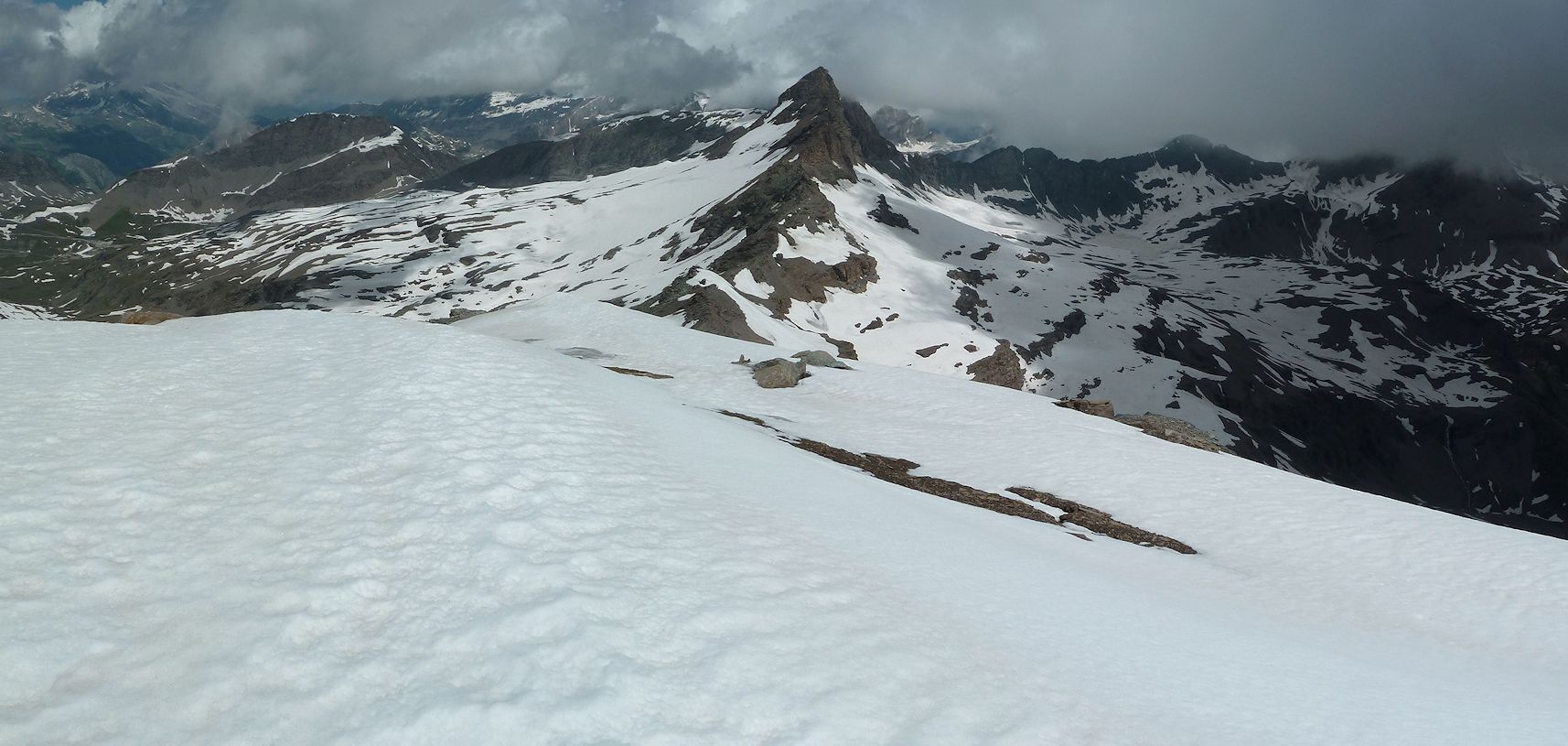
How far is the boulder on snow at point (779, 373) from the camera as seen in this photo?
79.7 ft

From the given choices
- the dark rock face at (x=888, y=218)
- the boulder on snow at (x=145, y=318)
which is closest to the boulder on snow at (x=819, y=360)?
the boulder on snow at (x=145, y=318)

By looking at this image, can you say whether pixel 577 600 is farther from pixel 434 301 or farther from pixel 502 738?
pixel 434 301

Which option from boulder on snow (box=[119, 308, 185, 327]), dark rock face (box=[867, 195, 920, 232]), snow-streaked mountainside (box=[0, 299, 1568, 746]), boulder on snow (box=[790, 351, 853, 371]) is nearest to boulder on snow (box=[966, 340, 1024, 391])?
dark rock face (box=[867, 195, 920, 232])

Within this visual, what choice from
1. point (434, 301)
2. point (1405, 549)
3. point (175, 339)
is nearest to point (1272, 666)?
point (1405, 549)

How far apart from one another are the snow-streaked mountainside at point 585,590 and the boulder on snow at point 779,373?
358 inches

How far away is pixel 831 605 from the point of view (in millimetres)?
7012

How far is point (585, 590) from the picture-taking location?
6395mm

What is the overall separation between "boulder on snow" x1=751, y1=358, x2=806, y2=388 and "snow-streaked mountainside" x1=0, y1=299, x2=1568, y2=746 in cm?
909

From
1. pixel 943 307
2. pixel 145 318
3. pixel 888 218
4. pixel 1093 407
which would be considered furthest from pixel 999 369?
pixel 145 318

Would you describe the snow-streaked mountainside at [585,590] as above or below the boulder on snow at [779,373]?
below

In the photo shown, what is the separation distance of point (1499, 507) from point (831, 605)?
217 m

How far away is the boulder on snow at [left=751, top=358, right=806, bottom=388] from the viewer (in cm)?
2428

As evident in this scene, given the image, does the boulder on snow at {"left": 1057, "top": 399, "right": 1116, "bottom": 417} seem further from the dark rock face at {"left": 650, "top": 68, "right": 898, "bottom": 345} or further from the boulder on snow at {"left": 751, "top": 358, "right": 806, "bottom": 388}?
the dark rock face at {"left": 650, "top": 68, "right": 898, "bottom": 345}

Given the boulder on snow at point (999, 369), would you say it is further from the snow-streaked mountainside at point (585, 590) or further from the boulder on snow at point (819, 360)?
the snow-streaked mountainside at point (585, 590)
